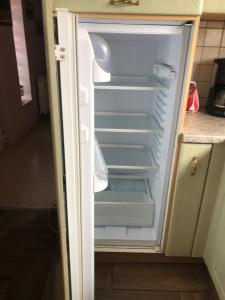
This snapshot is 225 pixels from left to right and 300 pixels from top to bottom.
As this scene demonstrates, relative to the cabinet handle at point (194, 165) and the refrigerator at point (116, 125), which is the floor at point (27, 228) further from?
the cabinet handle at point (194, 165)

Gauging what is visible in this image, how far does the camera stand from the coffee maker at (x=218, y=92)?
58.8 inches

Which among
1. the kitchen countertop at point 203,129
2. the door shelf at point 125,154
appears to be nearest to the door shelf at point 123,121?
the door shelf at point 125,154

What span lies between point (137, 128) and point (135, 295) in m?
1.03

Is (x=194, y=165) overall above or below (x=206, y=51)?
below

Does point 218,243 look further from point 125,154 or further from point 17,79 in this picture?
point 17,79

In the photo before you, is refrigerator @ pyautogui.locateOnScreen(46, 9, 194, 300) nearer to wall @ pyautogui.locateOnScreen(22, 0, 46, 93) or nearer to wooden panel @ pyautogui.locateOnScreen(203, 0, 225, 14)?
wooden panel @ pyautogui.locateOnScreen(203, 0, 225, 14)

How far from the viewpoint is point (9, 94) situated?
10.5 ft

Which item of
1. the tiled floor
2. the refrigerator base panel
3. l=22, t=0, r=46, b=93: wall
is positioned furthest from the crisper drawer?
l=22, t=0, r=46, b=93: wall

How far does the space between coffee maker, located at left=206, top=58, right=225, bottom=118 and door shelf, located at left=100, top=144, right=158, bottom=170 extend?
574 mm

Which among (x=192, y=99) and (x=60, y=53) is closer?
(x=60, y=53)

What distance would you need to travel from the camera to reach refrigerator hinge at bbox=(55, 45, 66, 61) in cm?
75

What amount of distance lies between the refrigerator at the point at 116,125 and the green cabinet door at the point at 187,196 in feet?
0.23

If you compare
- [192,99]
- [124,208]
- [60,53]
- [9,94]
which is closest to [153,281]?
[124,208]

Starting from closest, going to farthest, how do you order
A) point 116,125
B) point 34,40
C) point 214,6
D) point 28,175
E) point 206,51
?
point 214,6
point 206,51
point 116,125
point 28,175
point 34,40
